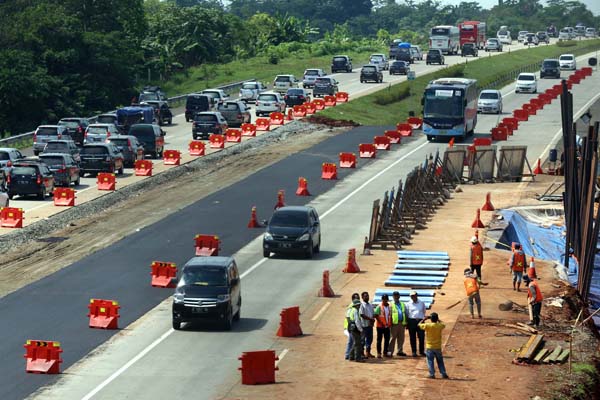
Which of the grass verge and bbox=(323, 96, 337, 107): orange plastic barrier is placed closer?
the grass verge

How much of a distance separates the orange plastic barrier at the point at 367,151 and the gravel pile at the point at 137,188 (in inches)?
275

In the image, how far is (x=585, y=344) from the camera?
3516 cm

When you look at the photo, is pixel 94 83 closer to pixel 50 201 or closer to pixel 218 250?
pixel 50 201

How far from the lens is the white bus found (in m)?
154

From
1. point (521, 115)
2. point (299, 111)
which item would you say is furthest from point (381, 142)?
point (521, 115)

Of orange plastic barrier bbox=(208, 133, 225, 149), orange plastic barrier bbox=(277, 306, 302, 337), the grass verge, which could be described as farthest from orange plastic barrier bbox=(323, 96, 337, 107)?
orange plastic barrier bbox=(277, 306, 302, 337)

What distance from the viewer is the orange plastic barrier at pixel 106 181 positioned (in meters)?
62.6

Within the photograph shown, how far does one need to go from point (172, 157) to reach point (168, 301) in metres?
33.2

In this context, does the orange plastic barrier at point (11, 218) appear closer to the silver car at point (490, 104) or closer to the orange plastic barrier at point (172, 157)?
the orange plastic barrier at point (172, 157)

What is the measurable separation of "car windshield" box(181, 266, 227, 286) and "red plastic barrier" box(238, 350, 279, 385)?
18.9 feet

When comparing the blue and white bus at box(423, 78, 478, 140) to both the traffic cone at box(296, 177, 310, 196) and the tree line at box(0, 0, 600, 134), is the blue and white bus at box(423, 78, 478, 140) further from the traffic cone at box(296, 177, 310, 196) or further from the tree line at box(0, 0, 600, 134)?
the tree line at box(0, 0, 600, 134)

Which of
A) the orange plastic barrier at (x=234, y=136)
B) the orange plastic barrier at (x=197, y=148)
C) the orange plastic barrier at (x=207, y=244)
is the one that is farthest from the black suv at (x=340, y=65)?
the orange plastic barrier at (x=207, y=244)

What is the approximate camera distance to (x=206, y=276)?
3603 cm

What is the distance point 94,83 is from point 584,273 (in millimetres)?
68455
